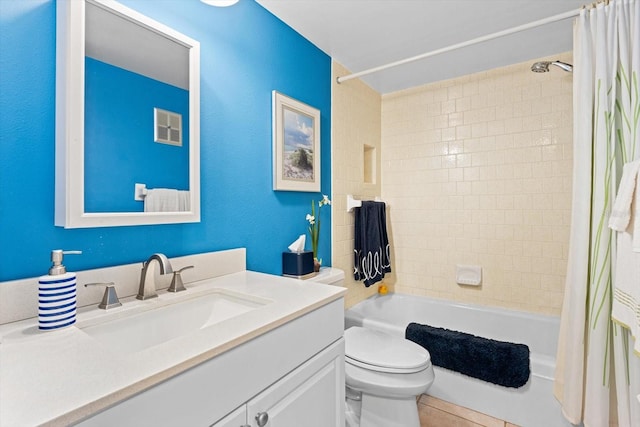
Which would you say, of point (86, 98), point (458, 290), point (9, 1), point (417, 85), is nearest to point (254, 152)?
point (86, 98)

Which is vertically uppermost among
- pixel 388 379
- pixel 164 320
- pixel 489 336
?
pixel 164 320

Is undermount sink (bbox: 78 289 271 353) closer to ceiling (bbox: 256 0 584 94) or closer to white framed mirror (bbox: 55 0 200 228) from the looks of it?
white framed mirror (bbox: 55 0 200 228)

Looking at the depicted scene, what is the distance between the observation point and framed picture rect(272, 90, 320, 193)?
175cm

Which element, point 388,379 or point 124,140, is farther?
point 388,379

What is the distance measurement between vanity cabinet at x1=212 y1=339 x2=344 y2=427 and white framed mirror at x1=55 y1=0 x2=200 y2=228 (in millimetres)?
711

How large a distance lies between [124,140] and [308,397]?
1.07 meters

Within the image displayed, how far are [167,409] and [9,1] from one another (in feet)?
3.82

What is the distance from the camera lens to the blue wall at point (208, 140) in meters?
0.88

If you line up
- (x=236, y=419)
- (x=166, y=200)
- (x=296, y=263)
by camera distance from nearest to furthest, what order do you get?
(x=236, y=419)
(x=166, y=200)
(x=296, y=263)

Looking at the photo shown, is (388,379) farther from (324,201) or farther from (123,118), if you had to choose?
(123,118)

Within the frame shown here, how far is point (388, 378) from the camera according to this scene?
1495 mm

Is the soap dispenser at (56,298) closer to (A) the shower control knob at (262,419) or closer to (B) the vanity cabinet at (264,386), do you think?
(B) the vanity cabinet at (264,386)

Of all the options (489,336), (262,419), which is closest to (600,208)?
(489,336)

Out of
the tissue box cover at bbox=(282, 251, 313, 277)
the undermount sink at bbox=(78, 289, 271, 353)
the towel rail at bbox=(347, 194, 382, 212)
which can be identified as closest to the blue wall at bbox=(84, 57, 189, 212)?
the undermount sink at bbox=(78, 289, 271, 353)
